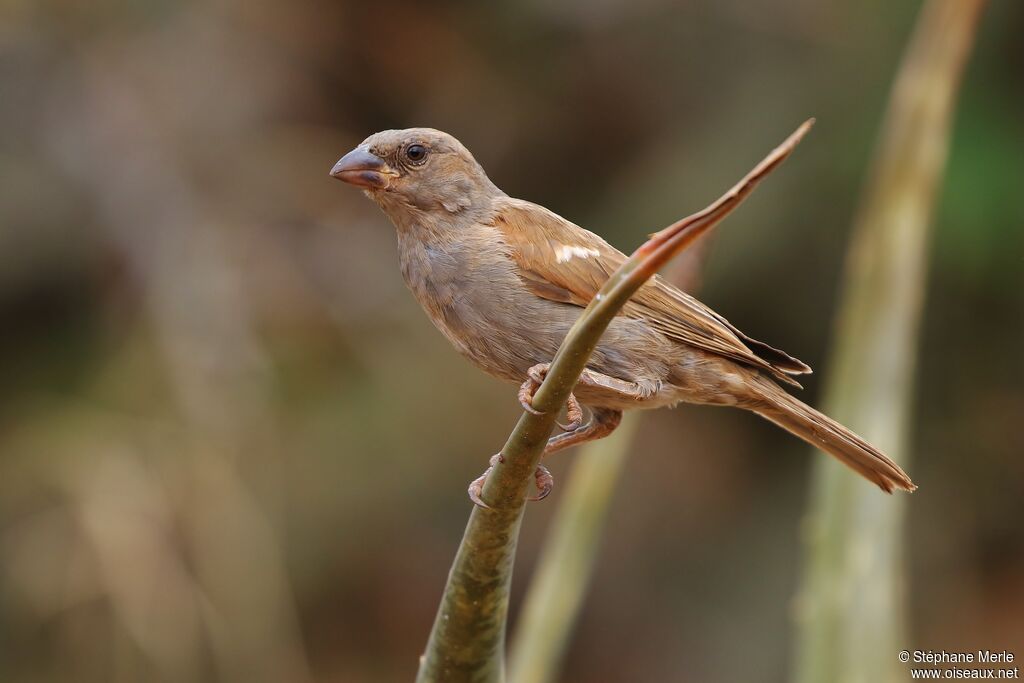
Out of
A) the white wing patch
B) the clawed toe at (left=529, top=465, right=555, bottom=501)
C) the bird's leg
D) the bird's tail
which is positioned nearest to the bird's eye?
the white wing patch

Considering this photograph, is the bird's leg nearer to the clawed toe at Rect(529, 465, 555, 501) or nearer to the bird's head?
the clawed toe at Rect(529, 465, 555, 501)

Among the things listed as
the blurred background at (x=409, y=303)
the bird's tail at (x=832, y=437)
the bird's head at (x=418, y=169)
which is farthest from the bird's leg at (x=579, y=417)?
the blurred background at (x=409, y=303)

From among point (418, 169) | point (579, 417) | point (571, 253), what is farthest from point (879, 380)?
point (418, 169)

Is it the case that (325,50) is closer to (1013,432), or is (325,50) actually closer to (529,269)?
(1013,432)

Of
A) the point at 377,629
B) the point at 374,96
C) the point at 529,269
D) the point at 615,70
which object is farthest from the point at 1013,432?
the point at 529,269

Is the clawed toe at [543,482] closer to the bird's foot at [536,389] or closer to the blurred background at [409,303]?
the bird's foot at [536,389]

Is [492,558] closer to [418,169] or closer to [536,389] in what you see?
[536,389]

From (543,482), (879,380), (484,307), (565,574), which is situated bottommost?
(565,574)

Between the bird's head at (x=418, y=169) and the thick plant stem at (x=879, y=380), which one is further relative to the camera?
the bird's head at (x=418, y=169)
